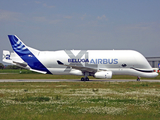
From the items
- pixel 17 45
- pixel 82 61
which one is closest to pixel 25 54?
pixel 17 45

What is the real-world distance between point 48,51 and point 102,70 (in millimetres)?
10599

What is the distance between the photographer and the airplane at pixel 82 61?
3781 cm

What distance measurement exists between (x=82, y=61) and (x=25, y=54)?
407 inches

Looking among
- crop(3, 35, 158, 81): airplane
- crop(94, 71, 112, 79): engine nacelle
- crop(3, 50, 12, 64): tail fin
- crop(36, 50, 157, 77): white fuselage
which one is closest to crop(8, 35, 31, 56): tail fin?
crop(3, 35, 158, 81): airplane

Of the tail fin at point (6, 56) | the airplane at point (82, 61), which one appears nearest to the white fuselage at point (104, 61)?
the airplane at point (82, 61)

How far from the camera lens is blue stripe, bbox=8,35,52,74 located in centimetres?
4021

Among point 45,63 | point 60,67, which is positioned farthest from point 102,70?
point 45,63

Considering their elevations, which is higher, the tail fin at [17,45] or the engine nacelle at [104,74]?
the tail fin at [17,45]

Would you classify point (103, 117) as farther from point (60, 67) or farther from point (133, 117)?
point (60, 67)

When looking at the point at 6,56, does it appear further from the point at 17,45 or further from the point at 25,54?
the point at 25,54

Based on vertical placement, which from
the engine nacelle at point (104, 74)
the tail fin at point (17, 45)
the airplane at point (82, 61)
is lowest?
the engine nacelle at point (104, 74)

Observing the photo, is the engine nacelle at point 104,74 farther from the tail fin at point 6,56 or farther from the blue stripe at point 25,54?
the tail fin at point 6,56

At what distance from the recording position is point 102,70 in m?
38.1

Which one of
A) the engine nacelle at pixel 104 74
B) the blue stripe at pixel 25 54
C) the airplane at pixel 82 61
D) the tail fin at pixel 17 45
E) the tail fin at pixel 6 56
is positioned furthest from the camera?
the tail fin at pixel 6 56
